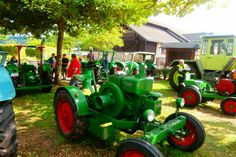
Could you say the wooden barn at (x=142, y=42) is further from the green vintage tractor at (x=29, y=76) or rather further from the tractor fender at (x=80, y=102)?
the tractor fender at (x=80, y=102)

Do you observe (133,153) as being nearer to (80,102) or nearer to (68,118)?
(80,102)

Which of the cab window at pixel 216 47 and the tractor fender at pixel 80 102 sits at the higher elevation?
the cab window at pixel 216 47

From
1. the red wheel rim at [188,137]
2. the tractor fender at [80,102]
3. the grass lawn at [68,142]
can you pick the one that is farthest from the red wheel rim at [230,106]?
the tractor fender at [80,102]

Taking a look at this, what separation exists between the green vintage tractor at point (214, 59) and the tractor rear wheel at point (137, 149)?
353 inches

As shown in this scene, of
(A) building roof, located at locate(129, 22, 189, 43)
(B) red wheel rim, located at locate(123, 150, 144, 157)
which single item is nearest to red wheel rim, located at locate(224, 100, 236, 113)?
(B) red wheel rim, located at locate(123, 150, 144, 157)

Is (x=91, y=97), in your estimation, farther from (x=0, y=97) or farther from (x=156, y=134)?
(x=0, y=97)

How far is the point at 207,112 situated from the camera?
26.7 ft

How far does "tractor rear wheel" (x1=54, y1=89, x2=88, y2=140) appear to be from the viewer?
4625 millimetres

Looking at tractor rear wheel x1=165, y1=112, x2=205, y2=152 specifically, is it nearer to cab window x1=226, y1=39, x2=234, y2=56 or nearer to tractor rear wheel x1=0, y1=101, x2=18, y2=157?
tractor rear wheel x1=0, y1=101, x2=18, y2=157

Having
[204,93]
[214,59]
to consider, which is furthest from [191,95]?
[214,59]

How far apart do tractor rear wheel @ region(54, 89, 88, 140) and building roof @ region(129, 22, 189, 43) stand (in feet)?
80.9

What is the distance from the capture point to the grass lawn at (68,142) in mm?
4559

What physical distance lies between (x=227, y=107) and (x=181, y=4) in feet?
17.8

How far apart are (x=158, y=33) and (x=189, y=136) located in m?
30.3
